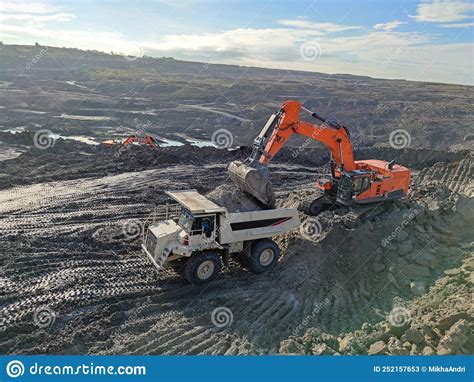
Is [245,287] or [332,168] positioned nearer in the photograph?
[245,287]

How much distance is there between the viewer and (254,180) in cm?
1067

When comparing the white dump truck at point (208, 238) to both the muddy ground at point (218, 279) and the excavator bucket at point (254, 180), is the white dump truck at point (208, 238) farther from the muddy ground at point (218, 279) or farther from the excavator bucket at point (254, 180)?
the excavator bucket at point (254, 180)

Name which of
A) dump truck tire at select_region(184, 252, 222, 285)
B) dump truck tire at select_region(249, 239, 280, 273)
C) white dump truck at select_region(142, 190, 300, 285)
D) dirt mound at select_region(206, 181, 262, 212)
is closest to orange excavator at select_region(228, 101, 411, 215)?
dirt mound at select_region(206, 181, 262, 212)

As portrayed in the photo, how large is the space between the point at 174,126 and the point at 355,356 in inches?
1114

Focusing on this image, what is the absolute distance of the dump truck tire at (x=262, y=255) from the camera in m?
10.3

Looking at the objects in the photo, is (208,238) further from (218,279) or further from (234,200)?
(234,200)

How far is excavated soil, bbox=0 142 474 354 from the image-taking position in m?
7.92

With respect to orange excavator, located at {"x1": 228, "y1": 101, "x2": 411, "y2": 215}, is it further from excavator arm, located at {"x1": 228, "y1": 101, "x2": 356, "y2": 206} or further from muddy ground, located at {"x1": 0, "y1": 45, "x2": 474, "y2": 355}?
muddy ground, located at {"x1": 0, "y1": 45, "x2": 474, "y2": 355}

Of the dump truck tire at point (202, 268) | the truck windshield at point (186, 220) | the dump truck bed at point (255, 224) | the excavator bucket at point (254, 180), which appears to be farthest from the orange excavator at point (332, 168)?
the dump truck tire at point (202, 268)

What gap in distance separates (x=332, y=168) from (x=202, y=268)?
5.33 meters

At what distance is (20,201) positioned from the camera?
14664 mm

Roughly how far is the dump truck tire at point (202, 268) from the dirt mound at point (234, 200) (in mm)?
1280

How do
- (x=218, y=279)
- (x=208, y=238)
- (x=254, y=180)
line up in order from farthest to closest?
(x=254, y=180)
(x=218, y=279)
(x=208, y=238)

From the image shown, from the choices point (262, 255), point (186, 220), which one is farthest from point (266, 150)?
point (186, 220)
